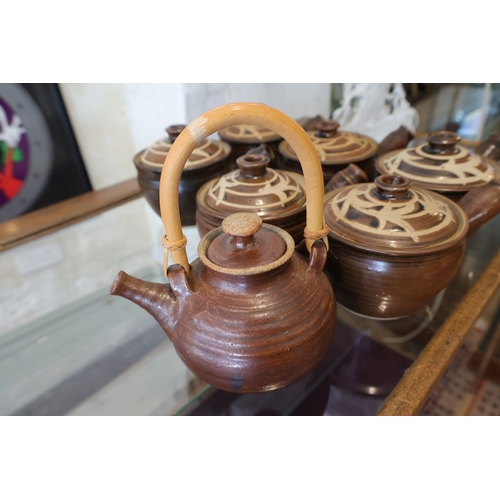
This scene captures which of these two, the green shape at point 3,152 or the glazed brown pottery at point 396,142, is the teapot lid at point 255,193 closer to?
the glazed brown pottery at point 396,142

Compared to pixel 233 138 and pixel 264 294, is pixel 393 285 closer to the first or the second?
pixel 264 294

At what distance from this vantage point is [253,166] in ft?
2.47

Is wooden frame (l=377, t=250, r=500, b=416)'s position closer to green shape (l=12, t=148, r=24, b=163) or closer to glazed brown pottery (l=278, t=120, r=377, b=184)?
glazed brown pottery (l=278, t=120, r=377, b=184)

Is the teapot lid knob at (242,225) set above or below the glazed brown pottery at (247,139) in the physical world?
above

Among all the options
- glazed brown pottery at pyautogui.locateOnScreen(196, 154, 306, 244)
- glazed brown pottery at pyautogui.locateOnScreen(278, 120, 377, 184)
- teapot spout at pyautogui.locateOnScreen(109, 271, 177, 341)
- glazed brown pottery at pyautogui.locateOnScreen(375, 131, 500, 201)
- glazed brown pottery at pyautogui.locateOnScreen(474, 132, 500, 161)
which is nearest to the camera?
teapot spout at pyautogui.locateOnScreen(109, 271, 177, 341)

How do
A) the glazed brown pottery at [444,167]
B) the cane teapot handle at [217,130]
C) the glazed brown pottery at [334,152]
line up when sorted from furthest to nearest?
the glazed brown pottery at [334,152] → the glazed brown pottery at [444,167] → the cane teapot handle at [217,130]

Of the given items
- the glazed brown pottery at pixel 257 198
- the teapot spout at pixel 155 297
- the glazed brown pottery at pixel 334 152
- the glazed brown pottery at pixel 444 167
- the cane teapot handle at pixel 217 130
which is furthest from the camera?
the glazed brown pottery at pixel 334 152

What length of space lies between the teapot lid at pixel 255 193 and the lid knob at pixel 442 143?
14.9 inches

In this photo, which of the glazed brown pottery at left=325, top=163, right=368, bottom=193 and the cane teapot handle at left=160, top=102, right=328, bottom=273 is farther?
the glazed brown pottery at left=325, top=163, right=368, bottom=193

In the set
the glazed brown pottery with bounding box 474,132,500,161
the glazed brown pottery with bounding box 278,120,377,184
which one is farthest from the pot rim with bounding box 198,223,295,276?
the glazed brown pottery with bounding box 474,132,500,161

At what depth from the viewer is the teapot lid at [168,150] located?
3.14 ft

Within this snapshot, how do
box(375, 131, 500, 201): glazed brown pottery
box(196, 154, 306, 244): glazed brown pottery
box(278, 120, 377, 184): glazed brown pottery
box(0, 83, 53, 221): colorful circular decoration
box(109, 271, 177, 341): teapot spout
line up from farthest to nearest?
1. box(0, 83, 53, 221): colorful circular decoration
2. box(278, 120, 377, 184): glazed brown pottery
3. box(375, 131, 500, 201): glazed brown pottery
4. box(196, 154, 306, 244): glazed brown pottery
5. box(109, 271, 177, 341): teapot spout

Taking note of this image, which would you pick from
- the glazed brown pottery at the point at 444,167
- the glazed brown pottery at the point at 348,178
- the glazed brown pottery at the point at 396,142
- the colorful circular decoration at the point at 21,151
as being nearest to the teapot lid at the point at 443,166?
the glazed brown pottery at the point at 444,167

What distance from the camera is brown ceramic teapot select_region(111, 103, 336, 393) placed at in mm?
533
